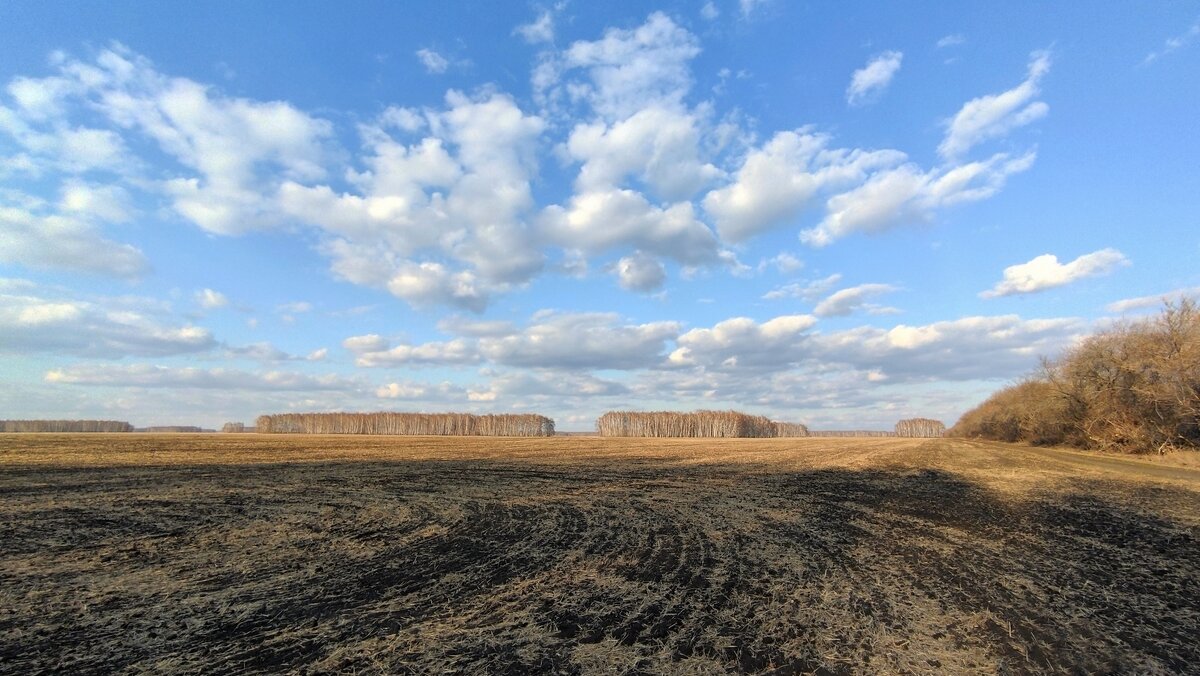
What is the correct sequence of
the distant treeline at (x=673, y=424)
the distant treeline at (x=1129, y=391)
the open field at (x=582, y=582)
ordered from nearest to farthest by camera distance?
the open field at (x=582, y=582) < the distant treeline at (x=1129, y=391) < the distant treeline at (x=673, y=424)

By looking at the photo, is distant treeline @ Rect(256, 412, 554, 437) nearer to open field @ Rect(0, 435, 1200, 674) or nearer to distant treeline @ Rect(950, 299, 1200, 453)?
distant treeline @ Rect(950, 299, 1200, 453)

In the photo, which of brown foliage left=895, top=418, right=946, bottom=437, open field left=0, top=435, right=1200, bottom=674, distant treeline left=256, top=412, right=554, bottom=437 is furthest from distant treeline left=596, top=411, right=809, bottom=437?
open field left=0, top=435, right=1200, bottom=674

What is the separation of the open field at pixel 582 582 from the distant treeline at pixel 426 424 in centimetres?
7776

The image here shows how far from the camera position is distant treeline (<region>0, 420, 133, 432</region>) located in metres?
71.8

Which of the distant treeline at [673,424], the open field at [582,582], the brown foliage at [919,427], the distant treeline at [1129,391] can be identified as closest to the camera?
the open field at [582,582]

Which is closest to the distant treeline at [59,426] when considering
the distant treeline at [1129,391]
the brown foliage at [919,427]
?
the distant treeline at [1129,391]

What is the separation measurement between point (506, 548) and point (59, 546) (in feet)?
18.4

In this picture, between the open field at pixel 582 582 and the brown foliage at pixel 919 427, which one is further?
the brown foliage at pixel 919 427

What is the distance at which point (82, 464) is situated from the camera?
16.1 m

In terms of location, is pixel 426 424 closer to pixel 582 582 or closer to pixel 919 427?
pixel 582 582

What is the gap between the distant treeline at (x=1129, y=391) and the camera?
1044 inches

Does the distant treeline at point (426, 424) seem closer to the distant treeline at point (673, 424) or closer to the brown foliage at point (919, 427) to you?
the distant treeline at point (673, 424)

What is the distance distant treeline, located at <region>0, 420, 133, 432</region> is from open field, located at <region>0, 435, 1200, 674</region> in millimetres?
90308

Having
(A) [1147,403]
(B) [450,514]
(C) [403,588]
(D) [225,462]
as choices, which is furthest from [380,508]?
(A) [1147,403]
